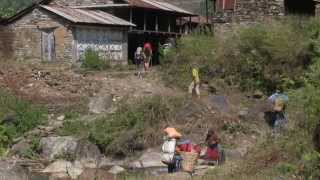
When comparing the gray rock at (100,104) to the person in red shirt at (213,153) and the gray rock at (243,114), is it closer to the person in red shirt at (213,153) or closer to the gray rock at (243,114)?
the gray rock at (243,114)

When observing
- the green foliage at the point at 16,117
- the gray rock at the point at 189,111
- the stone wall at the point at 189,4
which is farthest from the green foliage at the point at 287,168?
the stone wall at the point at 189,4

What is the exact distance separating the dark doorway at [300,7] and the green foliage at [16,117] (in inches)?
511

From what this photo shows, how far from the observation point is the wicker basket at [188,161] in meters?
16.5

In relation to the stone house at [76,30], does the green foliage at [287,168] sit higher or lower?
lower

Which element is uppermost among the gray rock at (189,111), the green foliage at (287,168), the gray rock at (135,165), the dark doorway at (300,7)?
the dark doorway at (300,7)

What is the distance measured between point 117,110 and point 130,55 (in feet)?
44.8

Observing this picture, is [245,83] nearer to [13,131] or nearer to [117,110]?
[117,110]

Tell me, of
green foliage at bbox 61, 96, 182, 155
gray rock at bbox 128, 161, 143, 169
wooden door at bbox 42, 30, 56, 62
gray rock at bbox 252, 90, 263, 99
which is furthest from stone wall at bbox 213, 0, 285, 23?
gray rock at bbox 128, 161, 143, 169

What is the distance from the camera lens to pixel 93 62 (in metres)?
31.4

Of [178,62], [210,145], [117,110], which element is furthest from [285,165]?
[178,62]

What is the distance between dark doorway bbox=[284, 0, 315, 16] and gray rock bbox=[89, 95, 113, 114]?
10.4 metres

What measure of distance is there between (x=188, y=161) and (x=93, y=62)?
15.5m

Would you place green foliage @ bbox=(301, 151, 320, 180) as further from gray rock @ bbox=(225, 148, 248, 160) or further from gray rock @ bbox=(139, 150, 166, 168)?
gray rock @ bbox=(225, 148, 248, 160)

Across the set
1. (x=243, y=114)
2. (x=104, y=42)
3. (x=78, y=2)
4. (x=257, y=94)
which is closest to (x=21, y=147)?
(x=243, y=114)
